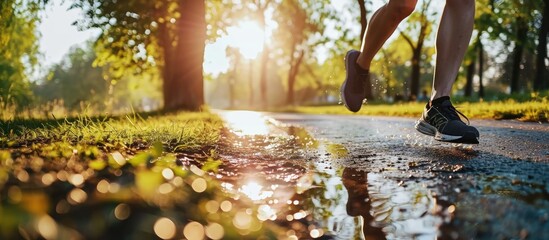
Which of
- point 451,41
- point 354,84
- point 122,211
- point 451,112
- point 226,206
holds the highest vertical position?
point 451,41

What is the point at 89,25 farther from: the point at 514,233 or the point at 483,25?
the point at 483,25

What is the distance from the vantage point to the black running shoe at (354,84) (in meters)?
4.21

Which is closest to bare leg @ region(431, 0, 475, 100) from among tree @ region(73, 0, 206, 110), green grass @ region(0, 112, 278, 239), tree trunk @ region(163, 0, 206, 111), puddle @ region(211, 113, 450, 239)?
puddle @ region(211, 113, 450, 239)

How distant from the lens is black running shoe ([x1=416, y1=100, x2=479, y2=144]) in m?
3.08

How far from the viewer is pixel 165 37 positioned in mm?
15633

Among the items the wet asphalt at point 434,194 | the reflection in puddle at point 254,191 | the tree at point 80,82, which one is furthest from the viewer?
the tree at point 80,82

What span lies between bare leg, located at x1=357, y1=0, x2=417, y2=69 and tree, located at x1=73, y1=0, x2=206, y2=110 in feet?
18.9

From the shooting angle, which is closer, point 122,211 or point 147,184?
point 122,211

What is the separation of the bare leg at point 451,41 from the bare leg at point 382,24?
28cm

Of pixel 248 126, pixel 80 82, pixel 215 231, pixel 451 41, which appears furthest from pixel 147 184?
pixel 80 82

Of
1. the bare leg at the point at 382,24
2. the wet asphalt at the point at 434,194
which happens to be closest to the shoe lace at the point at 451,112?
the wet asphalt at the point at 434,194

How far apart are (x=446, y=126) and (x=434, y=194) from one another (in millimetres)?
1423

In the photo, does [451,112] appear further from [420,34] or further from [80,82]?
[80,82]

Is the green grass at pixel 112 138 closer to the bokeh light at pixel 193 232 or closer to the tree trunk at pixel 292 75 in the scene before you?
the bokeh light at pixel 193 232
